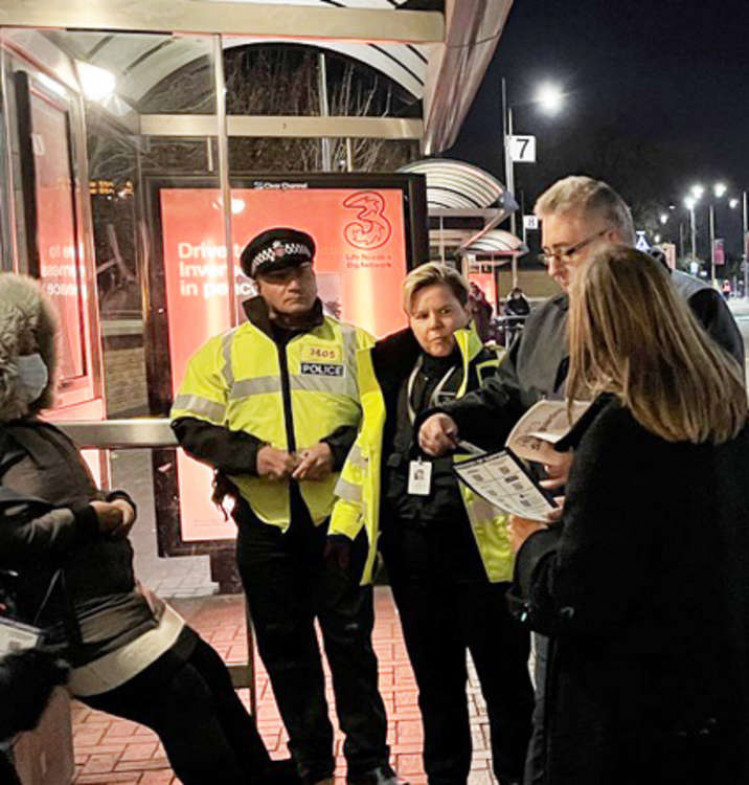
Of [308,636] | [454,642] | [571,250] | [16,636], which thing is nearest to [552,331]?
[571,250]

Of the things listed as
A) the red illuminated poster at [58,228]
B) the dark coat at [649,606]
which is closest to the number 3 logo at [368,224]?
the red illuminated poster at [58,228]

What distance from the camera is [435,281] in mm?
2916

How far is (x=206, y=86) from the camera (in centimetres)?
Answer: 606

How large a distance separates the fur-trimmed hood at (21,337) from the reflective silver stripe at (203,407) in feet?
2.57

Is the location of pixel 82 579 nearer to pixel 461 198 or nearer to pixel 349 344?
pixel 349 344

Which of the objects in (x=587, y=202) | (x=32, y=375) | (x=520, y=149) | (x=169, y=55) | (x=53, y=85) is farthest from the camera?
(x=520, y=149)

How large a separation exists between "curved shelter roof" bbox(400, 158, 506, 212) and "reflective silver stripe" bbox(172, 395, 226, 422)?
590 centimetres

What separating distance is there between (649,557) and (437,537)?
3.81 ft

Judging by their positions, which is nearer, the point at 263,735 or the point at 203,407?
the point at 203,407

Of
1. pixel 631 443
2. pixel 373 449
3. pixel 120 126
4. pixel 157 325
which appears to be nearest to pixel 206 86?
pixel 120 126

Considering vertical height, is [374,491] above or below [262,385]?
below

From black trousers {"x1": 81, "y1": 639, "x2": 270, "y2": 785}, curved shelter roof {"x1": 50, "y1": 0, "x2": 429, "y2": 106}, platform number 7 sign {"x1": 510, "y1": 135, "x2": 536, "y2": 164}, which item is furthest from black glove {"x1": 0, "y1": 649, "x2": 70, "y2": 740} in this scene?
platform number 7 sign {"x1": 510, "y1": 135, "x2": 536, "y2": 164}

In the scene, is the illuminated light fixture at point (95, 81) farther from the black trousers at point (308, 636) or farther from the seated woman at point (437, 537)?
the black trousers at point (308, 636)

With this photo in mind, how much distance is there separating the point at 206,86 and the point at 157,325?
7.18ft
